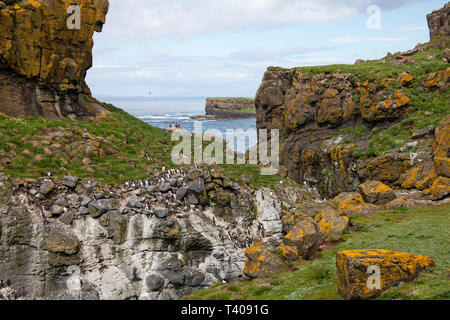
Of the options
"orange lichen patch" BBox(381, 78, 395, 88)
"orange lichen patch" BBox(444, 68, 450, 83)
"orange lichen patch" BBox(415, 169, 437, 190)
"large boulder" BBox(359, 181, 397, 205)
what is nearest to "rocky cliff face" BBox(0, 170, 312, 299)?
"large boulder" BBox(359, 181, 397, 205)

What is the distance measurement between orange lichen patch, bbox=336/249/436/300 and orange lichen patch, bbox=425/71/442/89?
3942cm

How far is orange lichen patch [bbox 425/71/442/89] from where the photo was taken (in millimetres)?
41938

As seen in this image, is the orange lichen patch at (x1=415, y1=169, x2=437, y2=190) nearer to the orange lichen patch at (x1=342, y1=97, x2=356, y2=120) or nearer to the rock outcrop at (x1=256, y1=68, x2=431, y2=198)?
the rock outcrop at (x1=256, y1=68, x2=431, y2=198)

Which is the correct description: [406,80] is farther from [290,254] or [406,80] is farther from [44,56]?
[44,56]

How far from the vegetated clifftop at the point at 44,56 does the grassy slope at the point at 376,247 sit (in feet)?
95.5

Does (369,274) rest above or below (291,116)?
below

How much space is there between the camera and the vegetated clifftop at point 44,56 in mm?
31828

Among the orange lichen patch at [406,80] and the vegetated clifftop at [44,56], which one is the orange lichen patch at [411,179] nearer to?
the orange lichen patch at [406,80]

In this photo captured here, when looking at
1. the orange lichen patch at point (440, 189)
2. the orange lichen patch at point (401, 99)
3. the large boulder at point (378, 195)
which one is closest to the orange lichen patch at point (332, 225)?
the large boulder at point (378, 195)

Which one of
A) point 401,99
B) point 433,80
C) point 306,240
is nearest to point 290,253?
point 306,240

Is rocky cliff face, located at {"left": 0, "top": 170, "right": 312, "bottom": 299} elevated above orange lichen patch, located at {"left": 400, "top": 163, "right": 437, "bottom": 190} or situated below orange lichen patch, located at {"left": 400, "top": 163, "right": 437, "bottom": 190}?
below

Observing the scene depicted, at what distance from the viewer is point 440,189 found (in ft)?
76.3

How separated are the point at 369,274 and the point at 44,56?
3717cm
